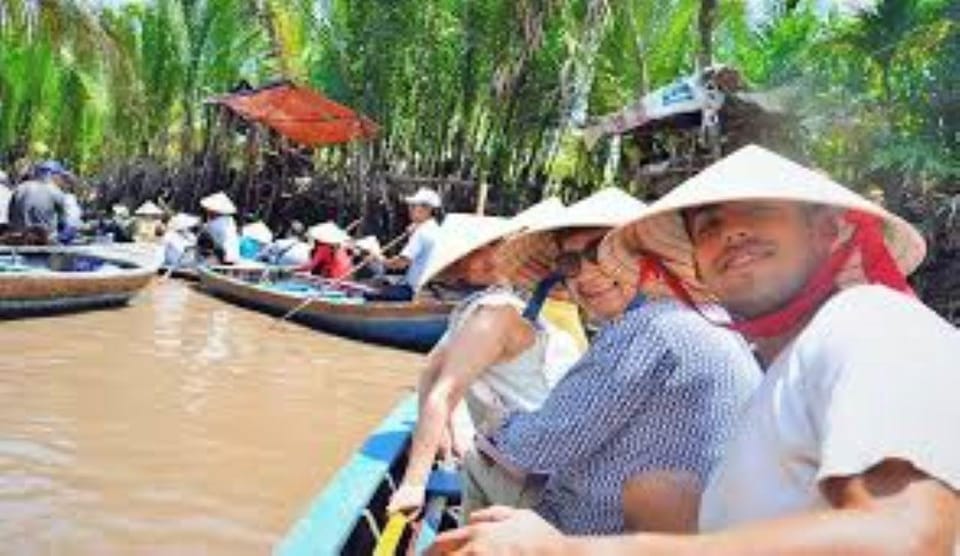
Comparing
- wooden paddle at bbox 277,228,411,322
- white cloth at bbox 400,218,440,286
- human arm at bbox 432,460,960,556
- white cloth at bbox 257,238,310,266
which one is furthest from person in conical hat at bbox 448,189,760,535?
white cloth at bbox 257,238,310,266

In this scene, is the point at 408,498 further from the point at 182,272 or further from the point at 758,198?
the point at 182,272

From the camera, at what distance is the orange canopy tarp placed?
58.2 feet

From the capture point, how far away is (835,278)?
1.51 metres

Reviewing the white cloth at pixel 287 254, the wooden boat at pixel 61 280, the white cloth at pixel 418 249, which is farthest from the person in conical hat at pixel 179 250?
the white cloth at pixel 418 249

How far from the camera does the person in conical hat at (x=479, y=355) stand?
2801mm

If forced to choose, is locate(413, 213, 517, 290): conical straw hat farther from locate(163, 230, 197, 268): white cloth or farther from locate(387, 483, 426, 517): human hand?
locate(163, 230, 197, 268): white cloth

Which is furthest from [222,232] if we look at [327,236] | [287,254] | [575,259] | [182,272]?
[575,259]

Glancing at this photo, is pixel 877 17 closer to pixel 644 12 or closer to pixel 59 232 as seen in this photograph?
pixel 644 12

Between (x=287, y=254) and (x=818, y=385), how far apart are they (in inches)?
570

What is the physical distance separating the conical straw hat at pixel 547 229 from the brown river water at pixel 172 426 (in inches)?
112

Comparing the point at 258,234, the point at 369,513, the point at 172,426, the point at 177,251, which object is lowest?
the point at 172,426

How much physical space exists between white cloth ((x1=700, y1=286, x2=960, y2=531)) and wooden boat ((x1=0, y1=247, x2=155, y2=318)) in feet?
31.2

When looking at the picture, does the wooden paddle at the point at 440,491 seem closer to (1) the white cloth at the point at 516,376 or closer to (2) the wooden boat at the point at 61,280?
(1) the white cloth at the point at 516,376

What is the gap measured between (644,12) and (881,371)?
55.7 feet
